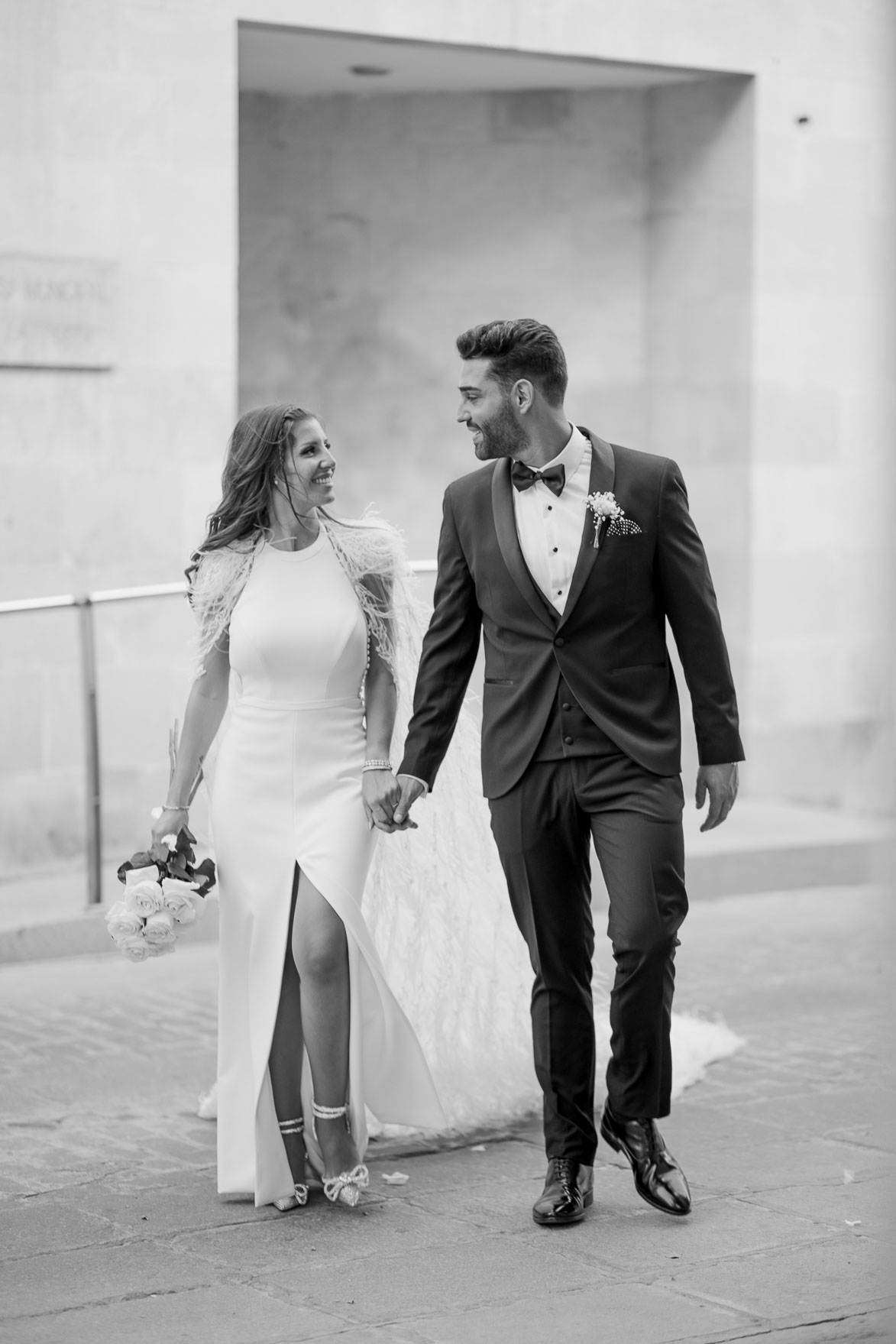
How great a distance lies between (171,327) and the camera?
9500 millimetres

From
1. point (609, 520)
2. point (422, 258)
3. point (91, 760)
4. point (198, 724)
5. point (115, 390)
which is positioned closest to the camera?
point (609, 520)

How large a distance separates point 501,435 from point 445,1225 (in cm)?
193

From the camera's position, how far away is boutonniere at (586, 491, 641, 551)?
4.75 metres

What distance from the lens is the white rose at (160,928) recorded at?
505 cm

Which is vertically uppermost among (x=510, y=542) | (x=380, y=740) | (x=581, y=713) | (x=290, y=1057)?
(x=510, y=542)

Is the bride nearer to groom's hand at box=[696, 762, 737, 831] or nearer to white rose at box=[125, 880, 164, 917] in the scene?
white rose at box=[125, 880, 164, 917]

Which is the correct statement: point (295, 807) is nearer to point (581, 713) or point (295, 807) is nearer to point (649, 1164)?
point (581, 713)

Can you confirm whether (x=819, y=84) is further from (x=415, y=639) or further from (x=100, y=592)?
(x=415, y=639)

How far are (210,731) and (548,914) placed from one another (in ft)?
3.47

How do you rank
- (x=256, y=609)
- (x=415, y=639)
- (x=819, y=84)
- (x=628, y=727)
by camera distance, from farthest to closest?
(x=819, y=84) → (x=415, y=639) → (x=256, y=609) → (x=628, y=727)

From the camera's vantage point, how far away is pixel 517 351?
4.82 metres

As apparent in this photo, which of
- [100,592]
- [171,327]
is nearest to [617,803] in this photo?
[100,592]

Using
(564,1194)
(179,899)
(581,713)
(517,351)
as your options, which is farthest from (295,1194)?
(517,351)

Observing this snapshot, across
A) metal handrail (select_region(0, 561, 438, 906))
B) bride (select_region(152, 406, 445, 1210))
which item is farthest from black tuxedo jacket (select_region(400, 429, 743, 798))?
metal handrail (select_region(0, 561, 438, 906))
